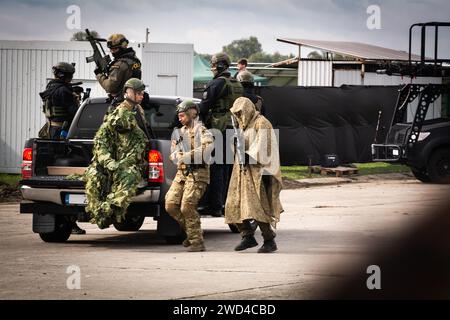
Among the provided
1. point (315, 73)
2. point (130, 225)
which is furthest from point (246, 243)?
point (315, 73)

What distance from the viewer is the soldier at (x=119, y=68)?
511 inches

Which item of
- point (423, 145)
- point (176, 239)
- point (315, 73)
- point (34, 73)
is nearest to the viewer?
point (176, 239)

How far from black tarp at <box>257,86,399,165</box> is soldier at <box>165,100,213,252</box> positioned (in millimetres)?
14414

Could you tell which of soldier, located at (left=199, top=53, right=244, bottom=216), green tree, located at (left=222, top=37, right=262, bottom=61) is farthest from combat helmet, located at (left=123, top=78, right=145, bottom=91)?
green tree, located at (left=222, top=37, right=262, bottom=61)

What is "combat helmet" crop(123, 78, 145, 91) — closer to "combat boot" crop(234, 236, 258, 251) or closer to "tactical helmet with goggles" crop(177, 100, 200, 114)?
"tactical helmet with goggles" crop(177, 100, 200, 114)

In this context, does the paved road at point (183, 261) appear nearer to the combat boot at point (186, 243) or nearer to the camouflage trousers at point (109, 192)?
the combat boot at point (186, 243)

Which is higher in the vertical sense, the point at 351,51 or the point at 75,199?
the point at 351,51

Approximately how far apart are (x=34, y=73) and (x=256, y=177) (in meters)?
14.5

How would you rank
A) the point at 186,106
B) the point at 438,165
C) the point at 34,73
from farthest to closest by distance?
the point at 34,73 < the point at 438,165 < the point at 186,106

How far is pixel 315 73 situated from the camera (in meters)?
35.6

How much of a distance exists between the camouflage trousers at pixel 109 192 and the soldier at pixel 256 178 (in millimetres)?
1119

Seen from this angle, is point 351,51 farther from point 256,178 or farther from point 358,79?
point 256,178

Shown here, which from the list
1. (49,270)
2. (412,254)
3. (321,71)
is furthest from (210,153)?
(321,71)

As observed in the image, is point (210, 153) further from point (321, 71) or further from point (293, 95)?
point (321, 71)
